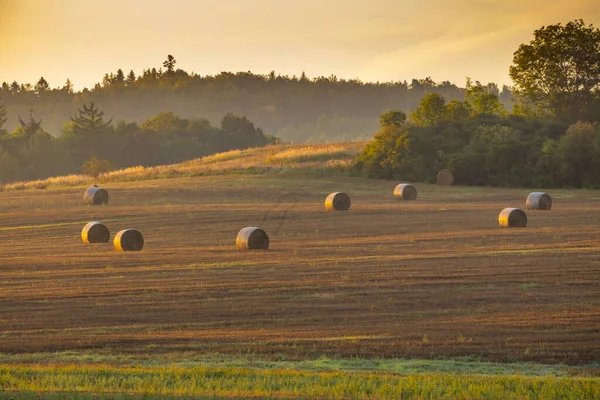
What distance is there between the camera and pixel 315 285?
1013 inches

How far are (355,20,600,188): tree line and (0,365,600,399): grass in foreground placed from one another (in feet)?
186

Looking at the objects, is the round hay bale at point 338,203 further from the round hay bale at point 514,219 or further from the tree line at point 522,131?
the tree line at point 522,131

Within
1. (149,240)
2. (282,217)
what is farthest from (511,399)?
(282,217)

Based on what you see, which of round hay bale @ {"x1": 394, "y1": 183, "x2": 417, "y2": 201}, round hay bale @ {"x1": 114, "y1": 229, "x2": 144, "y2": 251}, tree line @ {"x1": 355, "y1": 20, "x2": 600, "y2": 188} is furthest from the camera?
tree line @ {"x1": 355, "y1": 20, "x2": 600, "y2": 188}

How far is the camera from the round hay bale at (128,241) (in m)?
35.1

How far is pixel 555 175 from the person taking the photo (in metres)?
69.8

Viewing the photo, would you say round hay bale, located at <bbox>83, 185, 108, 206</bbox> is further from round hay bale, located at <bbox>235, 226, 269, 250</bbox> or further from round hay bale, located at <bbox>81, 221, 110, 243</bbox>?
round hay bale, located at <bbox>235, 226, 269, 250</bbox>

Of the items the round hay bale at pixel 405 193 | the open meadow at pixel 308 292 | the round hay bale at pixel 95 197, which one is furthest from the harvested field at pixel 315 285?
the round hay bale at pixel 405 193

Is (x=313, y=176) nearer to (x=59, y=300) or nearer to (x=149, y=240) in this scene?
(x=149, y=240)

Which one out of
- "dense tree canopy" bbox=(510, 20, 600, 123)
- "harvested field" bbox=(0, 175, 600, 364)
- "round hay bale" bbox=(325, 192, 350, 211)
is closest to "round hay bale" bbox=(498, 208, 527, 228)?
"harvested field" bbox=(0, 175, 600, 364)

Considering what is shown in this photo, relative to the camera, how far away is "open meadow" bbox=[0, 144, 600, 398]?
57.4ft

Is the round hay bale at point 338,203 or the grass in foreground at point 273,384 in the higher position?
the round hay bale at point 338,203

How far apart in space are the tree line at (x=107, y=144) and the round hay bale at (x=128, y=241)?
83452mm

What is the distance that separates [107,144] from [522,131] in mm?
61123
